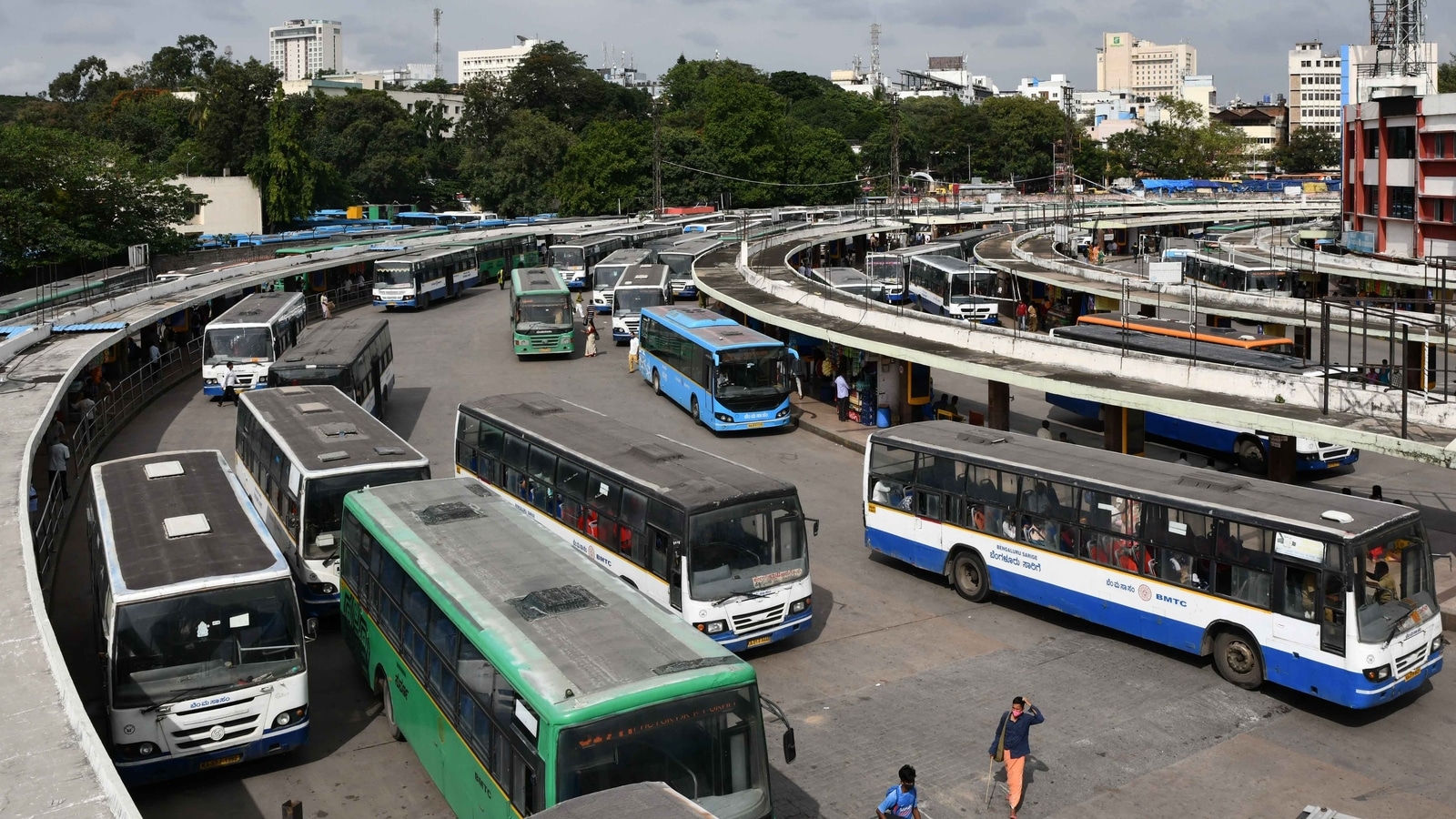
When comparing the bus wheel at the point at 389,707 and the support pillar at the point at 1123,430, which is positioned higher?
the support pillar at the point at 1123,430

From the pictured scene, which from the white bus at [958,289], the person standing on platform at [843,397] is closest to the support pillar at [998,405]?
the person standing on platform at [843,397]

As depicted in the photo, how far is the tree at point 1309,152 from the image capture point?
130625 millimetres

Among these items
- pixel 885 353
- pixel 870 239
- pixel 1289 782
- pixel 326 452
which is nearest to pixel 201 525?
pixel 326 452

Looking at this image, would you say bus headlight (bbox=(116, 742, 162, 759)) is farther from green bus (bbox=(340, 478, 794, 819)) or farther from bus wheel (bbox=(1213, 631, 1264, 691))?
bus wheel (bbox=(1213, 631, 1264, 691))

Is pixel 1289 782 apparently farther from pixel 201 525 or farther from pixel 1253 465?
pixel 1253 465

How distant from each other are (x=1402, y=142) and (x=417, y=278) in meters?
38.7

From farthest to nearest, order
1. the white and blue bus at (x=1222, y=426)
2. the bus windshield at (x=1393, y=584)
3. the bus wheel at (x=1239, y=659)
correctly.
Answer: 1. the white and blue bus at (x=1222, y=426)
2. the bus wheel at (x=1239, y=659)
3. the bus windshield at (x=1393, y=584)

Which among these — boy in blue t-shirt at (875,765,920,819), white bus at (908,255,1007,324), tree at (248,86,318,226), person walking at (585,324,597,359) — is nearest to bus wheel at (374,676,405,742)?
boy in blue t-shirt at (875,765,920,819)

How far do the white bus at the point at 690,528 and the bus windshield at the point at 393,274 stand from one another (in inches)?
1258

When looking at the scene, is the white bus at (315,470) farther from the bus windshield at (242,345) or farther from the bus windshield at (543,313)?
the bus windshield at (543,313)

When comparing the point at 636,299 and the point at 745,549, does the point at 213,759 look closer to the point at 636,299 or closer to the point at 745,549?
→ the point at 745,549

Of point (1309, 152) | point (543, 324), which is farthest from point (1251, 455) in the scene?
point (1309, 152)

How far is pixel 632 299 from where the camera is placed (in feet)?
134

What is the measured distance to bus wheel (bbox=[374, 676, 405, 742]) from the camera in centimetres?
1253
